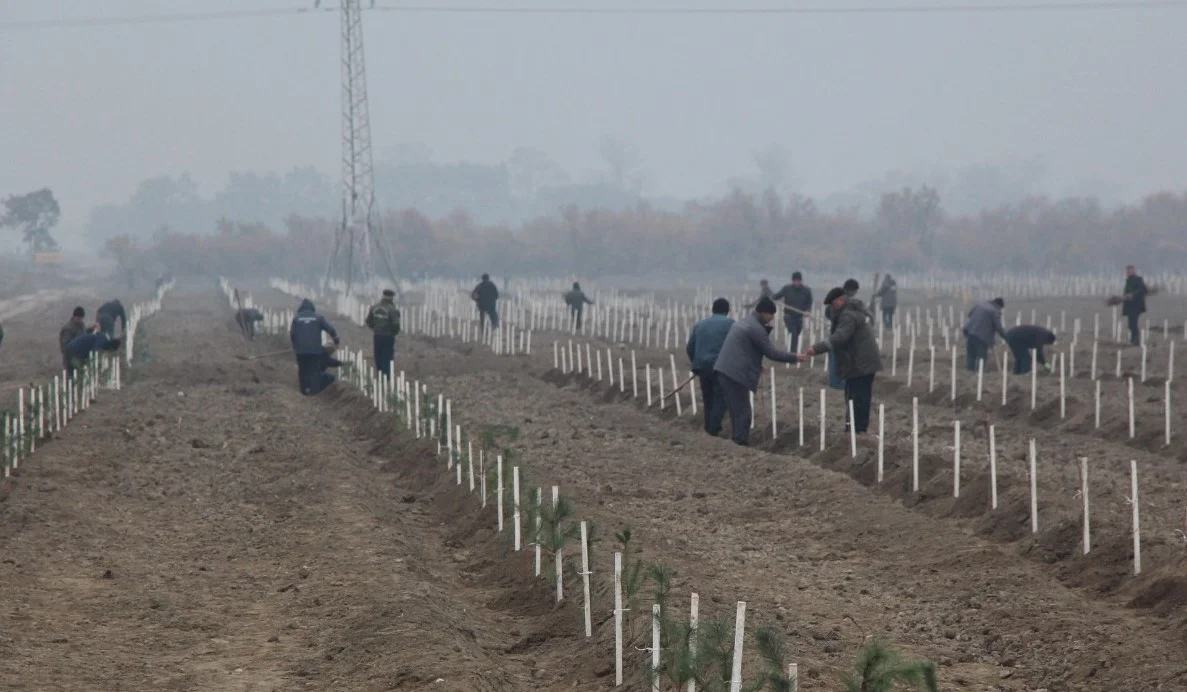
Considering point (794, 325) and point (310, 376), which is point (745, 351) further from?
point (794, 325)

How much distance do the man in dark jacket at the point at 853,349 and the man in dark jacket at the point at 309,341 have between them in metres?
8.70

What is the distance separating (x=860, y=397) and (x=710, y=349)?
6.11 feet

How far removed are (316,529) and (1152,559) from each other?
5992 mm

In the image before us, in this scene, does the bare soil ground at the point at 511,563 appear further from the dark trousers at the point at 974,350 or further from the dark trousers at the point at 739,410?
the dark trousers at the point at 974,350

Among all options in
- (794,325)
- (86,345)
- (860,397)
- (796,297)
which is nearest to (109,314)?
(86,345)

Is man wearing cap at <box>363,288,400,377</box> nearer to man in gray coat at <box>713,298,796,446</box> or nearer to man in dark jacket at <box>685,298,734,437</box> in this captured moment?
man in dark jacket at <box>685,298,734,437</box>

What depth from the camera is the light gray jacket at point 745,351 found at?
52.3 feet

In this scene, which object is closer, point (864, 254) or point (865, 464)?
point (865, 464)

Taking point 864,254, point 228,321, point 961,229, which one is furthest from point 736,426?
point 961,229

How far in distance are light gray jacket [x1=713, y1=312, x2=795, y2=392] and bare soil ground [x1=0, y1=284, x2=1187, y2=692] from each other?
0.75 m

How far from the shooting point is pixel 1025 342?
23.9 meters

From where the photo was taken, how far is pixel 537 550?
999cm

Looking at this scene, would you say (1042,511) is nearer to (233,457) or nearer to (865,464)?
(865,464)

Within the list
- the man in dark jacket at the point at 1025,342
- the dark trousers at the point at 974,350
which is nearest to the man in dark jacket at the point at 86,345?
the dark trousers at the point at 974,350
